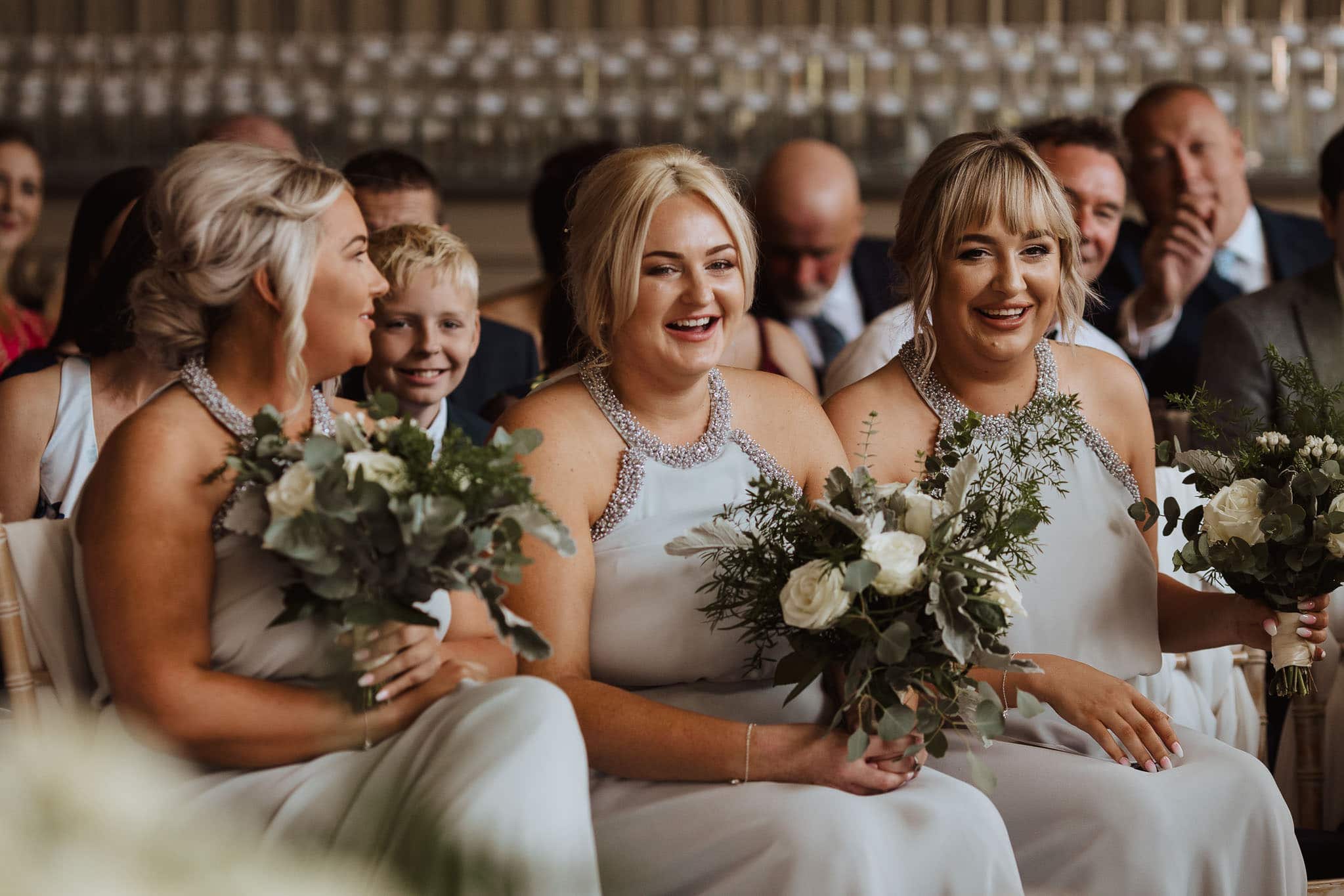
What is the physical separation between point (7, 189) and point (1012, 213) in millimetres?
3896

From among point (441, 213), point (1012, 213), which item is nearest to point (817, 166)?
point (441, 213)

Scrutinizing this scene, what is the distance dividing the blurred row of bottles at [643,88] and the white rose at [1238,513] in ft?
14.8

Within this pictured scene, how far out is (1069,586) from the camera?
2.50m

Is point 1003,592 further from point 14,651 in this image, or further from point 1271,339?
point 1271,339

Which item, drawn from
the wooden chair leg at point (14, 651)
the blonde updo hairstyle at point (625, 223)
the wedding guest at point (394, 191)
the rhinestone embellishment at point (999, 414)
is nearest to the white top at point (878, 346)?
the rhinestone embellishment at point (999, 414)

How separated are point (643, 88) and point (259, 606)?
5517mm

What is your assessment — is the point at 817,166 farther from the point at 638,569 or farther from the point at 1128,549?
the point at 638,569

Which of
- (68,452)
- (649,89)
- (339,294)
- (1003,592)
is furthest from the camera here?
(649,89)

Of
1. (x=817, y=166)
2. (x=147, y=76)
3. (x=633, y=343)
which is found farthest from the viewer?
(x=147, y=76)

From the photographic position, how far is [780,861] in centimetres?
193

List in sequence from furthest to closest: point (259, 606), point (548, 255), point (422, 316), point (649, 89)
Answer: point (649, 89), point (548, 255), point (422, 316), point (259, 606)

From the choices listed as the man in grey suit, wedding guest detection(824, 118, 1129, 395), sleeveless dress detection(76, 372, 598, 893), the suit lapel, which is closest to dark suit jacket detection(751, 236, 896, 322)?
wedding guest detection(824, 118, 1129, 395)

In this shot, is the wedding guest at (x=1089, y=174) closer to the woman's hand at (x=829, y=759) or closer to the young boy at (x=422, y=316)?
the young boy at (x=422, y=316)

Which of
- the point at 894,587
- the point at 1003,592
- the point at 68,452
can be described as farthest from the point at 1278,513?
the point at 68,452
